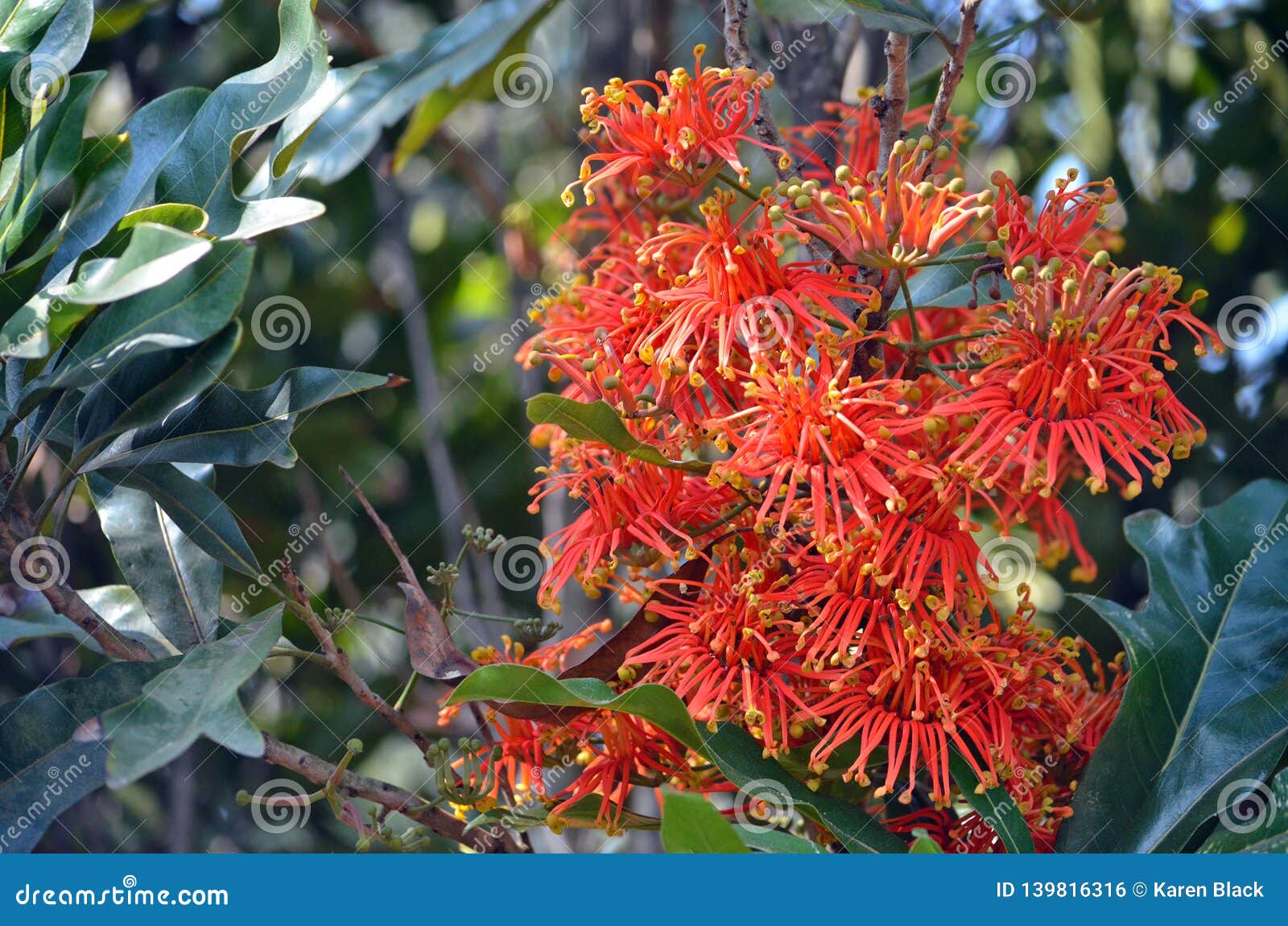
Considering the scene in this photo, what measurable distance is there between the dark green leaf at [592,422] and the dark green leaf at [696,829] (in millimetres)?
309

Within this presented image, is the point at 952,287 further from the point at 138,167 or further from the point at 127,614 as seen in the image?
the point at 127,614

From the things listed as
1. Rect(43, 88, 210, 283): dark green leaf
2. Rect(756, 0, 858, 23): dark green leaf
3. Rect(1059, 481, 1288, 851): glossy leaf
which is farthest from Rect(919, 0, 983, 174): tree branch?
Rect(43, 88, 210, 283): dark green leaf

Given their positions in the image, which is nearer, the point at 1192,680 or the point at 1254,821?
the point at 1254,821

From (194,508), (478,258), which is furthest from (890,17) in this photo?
(478,258)

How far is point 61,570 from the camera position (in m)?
1.18

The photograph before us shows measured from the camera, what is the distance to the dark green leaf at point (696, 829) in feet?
2.99

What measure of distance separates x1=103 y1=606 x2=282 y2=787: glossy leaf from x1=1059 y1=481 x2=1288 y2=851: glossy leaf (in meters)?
0.80

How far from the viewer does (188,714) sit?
92cm

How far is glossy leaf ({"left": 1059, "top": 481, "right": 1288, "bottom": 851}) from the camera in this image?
3.86 feet

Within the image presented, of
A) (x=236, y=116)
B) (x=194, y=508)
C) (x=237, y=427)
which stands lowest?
(x=194, y=508)

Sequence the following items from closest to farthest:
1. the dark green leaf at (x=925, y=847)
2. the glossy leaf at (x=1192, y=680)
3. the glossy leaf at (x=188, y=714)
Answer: the glossy leaf at (x=188, y=714) → the dark green leaf at (x=925, y=847) → the glossy leaf at (x=1192, y=680)

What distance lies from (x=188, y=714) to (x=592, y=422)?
0.40 metres

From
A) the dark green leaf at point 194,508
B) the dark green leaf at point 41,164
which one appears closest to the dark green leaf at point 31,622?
the dark green leaf at point 194,508

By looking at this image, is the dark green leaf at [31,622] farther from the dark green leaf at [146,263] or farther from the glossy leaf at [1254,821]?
the glossy leaf at [1254,821]
